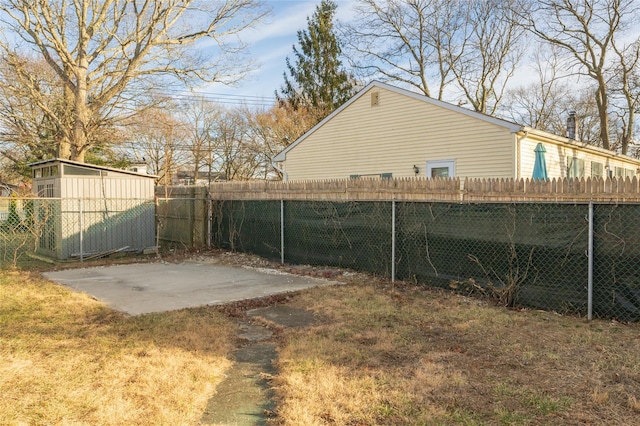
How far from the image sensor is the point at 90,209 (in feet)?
37.6

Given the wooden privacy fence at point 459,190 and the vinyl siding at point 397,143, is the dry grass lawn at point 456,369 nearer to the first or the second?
the wooden privacy fence at point 459,190

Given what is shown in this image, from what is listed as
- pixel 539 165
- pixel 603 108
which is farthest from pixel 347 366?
pixel 603 108

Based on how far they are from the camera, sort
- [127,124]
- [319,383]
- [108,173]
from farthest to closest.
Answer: [127,124] < [108,173] < [319,383]

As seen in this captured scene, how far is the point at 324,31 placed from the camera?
93.4 ft

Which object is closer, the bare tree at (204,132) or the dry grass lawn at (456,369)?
the dry grass lawn at (456,369)

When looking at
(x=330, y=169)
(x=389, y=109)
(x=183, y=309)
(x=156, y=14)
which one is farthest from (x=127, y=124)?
(x=183, y=309)

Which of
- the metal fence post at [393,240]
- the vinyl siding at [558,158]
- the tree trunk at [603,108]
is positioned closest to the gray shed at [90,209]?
Result: the metal fence post at [393,240]

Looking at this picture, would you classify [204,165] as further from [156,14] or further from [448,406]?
[448,406]

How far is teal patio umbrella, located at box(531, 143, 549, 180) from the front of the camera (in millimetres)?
10914

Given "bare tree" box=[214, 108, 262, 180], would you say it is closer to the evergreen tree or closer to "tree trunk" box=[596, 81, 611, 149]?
the evergreen tree

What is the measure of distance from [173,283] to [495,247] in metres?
5.37

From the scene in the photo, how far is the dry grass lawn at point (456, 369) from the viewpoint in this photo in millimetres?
3055

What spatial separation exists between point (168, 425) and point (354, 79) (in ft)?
89.9

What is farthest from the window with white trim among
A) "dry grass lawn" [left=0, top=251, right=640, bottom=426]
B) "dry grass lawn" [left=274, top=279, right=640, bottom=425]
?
"dry grass lawn" [left=274, top=279, right=640, bottom=425]
